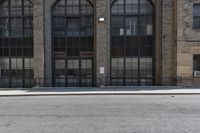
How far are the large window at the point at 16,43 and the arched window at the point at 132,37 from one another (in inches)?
309

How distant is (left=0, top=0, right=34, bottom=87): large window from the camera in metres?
26.5

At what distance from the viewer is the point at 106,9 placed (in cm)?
2494

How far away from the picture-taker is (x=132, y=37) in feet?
85.0

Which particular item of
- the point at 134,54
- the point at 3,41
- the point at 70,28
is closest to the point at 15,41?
the point at 3,41

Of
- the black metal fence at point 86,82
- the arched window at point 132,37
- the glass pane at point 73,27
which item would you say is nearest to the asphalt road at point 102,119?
the black metal fence at point 86,82

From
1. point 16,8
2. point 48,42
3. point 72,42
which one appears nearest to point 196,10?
point 72,42

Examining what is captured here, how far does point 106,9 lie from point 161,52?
615 centimetres

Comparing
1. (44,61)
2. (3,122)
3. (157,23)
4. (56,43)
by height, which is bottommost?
(3,122)

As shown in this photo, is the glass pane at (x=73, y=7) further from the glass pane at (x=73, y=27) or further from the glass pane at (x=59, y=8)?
the glass pane at (x=73, y=27)

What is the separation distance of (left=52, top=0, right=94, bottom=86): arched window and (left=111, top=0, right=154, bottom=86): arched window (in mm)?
2217

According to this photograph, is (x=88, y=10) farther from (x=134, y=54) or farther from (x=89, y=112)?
(x=89, y=112)

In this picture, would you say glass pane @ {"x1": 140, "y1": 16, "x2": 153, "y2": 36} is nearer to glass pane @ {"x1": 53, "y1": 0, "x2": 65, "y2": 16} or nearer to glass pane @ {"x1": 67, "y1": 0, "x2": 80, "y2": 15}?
glass pane @ {"x1": 67, "y1": 0, "x2": 80, "y2": 15}

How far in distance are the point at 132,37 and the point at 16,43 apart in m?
10.9

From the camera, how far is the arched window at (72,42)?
2619cm
